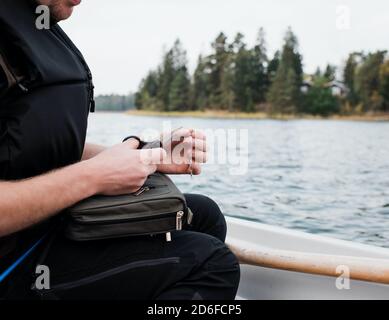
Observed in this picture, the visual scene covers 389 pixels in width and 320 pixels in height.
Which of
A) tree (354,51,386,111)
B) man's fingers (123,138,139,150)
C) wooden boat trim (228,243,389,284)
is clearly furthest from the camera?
tree (354,51,386,111)

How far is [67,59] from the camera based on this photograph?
121 centimetres

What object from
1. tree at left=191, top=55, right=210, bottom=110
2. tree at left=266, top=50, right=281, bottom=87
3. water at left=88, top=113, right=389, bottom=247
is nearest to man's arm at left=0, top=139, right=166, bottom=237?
water at left=88, top=113, right=389, bottom=247

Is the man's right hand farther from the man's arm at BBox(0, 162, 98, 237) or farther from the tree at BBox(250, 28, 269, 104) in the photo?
the tree at BBox(250, 28, 269, 104)

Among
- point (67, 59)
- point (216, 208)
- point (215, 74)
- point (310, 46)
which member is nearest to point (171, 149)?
point (216, 208)

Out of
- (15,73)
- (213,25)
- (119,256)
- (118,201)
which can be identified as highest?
(213,25)

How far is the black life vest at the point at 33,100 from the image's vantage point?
40.4 inches

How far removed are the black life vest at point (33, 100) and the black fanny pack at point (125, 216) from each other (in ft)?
0.48

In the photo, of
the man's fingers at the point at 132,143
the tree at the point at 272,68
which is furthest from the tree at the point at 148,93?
the man's fingers at the point at 132,143

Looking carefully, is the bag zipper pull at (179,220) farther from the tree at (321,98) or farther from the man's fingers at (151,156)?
the tree at (321,98)

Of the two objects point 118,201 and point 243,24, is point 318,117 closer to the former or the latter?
point 243,24

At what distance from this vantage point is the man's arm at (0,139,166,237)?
981 mm

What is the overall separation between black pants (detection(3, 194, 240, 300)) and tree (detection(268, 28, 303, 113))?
90.1ft

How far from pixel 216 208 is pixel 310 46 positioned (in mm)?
27823

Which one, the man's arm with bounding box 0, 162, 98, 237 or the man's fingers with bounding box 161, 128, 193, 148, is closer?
the man's arm with bounding box 0, 162, 98, 237
